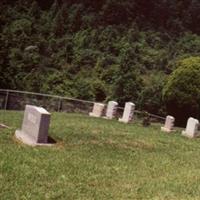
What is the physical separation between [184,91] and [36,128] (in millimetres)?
19496

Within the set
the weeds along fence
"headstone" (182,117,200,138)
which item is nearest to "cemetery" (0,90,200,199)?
"headstone" (182,117,200,138)

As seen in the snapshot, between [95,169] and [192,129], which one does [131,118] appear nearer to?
[192,129]

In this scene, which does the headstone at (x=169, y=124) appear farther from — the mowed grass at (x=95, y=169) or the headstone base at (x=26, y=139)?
the headstone base at (x=26, y=139)

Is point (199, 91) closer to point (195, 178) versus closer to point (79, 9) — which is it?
point (79, 9)

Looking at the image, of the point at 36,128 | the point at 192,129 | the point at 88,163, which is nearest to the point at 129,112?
the point at 192,129

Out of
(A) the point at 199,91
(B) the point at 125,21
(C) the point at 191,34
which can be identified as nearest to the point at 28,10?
(B) the point at 125,21

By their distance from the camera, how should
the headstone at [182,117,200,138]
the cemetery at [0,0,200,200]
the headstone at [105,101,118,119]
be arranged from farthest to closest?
1. the headstone at [105,101,118,119]
2. the headstone at [182,117,200,138]
3. the cemetery at [0,0,200,200]

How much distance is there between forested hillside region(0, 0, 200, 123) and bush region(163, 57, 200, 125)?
2.07 ft

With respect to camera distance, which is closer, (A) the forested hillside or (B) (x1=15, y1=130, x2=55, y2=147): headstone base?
(B) (x1=15, y1=130, x2=55, y2=147): headstone base

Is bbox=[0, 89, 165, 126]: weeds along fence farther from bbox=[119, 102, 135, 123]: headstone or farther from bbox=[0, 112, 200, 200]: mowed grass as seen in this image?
bbox=[0, 112, 200, 200]: mowed grass

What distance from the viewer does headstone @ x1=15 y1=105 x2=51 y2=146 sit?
1528cm

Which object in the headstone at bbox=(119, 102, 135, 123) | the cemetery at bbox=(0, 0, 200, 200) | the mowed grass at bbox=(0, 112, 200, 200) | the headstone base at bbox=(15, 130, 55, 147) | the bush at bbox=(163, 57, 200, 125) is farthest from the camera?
the bush at bbox=(163, 57, 200, 125)

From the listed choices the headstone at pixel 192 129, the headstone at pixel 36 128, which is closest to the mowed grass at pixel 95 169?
the headstone at pixel 36 128

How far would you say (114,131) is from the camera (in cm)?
2092
